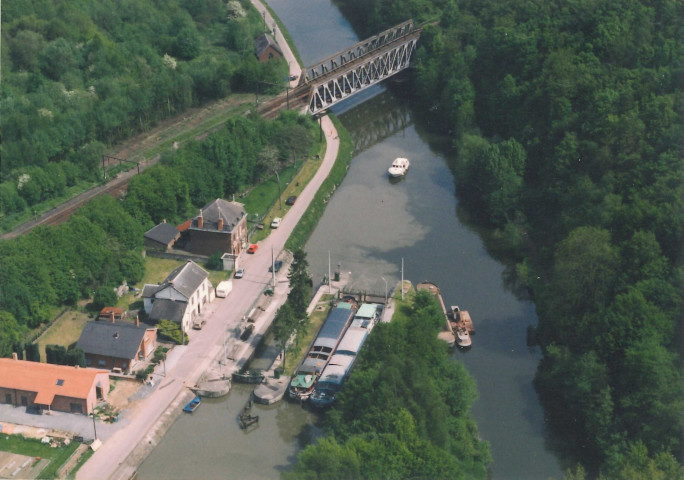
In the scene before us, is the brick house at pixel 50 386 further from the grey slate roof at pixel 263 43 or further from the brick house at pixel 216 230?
the grey slate roof at pixel 263 43

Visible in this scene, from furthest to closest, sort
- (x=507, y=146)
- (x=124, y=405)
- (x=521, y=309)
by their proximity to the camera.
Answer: (x=507, y=146)
(x=521, y=309)
(x=124, y=405)

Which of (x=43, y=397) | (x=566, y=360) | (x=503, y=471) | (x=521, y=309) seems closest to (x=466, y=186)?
(x=521, y=309)

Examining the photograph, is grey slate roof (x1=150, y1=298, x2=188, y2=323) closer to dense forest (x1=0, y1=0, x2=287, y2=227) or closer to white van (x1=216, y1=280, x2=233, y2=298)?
white van (x1=216, y1=280, x2=233, y2=298)

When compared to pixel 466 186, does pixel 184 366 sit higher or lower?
higher

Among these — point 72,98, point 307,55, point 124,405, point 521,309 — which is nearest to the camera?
point 124,405

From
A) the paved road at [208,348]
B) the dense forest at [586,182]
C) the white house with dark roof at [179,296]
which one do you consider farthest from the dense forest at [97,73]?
the dense forest at [586,182]

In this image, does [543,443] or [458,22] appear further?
[458,22]

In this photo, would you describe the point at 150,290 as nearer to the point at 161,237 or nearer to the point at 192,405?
the point at 161,237

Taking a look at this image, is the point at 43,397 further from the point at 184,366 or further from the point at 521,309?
the point at 521,309
